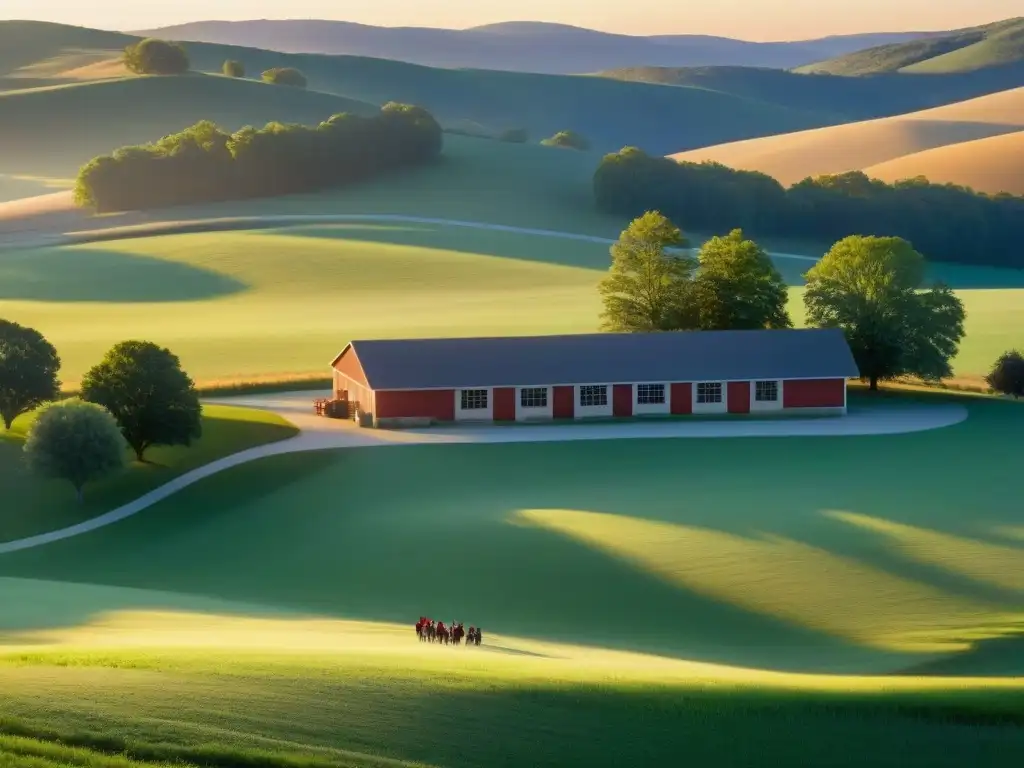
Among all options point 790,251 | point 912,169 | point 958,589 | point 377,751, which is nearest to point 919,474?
point 958,589

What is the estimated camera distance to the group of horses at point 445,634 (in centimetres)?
3903

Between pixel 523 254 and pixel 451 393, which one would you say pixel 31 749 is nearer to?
pixel 451 393

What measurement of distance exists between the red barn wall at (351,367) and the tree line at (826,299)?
14.2 m

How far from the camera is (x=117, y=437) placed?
196 ft

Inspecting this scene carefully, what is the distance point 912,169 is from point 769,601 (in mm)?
133234

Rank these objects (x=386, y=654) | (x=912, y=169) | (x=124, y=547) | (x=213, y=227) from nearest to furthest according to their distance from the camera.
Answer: (x=386, y=654) < (x=124, y=547) < (x=213, y=227) < (x=912, y=169)

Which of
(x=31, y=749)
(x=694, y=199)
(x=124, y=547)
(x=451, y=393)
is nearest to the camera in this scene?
(x=31, y=749)

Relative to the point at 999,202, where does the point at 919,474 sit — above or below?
below

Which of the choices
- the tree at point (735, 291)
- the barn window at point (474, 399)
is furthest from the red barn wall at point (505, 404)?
the tree at point (735, 291)

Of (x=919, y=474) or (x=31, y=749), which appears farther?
(x=919, y=474)

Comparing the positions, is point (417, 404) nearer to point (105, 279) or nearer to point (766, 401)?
point (766, 401)

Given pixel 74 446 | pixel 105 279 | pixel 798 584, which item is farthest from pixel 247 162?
pixel 798 584

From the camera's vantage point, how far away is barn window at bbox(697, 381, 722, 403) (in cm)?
7525

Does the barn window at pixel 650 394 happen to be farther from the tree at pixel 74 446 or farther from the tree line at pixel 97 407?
the tree at pixel 74 446
